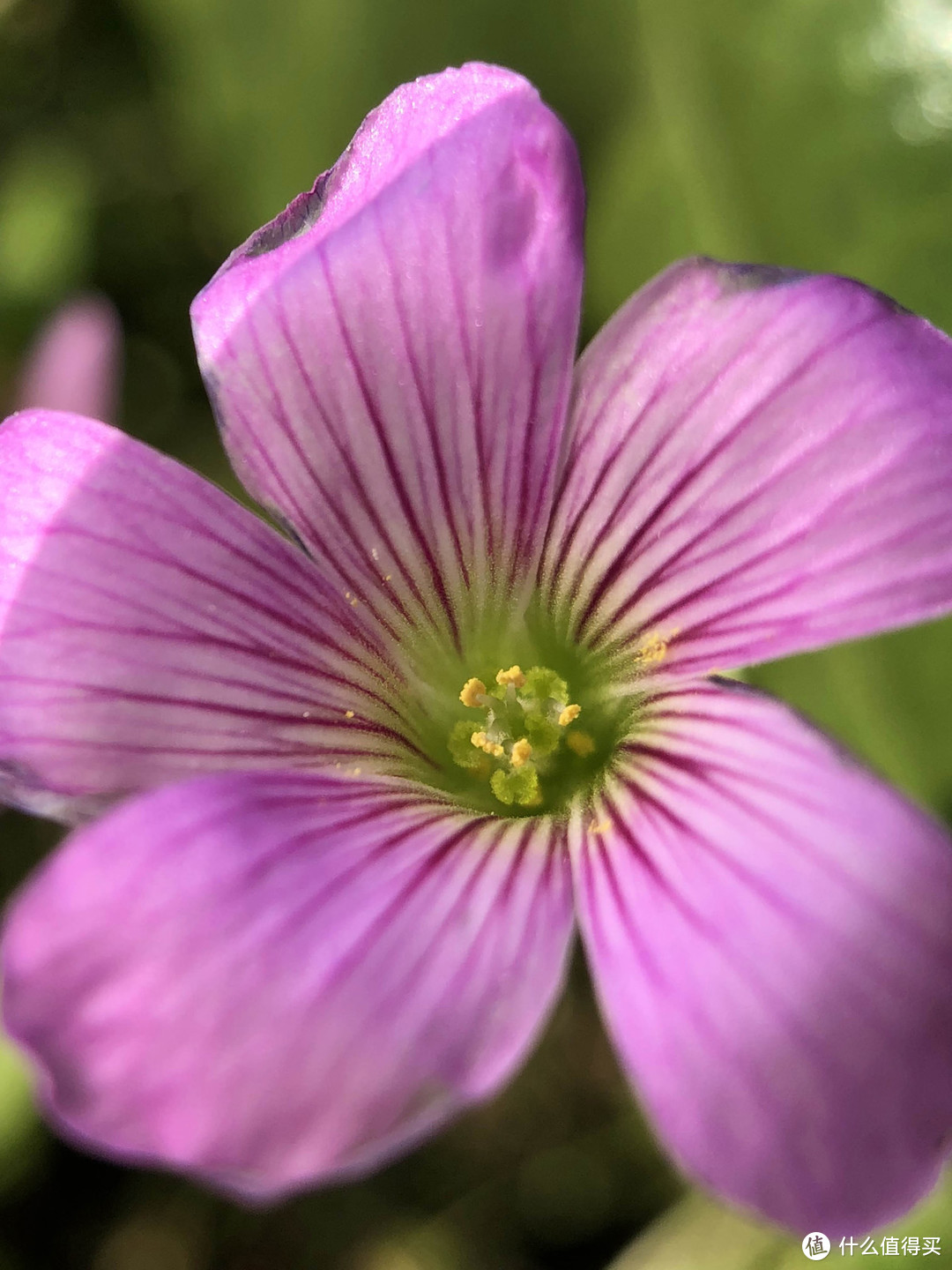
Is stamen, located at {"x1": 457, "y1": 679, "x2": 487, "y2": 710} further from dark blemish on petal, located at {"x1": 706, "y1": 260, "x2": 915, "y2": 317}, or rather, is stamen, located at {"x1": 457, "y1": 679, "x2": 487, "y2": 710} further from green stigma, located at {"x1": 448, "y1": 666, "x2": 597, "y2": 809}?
dark blemish on petal, located at {"x1": 706, "y1": 260, "x2": 915, "y2": 317}

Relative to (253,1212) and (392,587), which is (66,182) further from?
(253,1212)

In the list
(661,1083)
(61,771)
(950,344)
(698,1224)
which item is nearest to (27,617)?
(61,771)

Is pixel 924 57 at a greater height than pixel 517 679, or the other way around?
pixel 924 57

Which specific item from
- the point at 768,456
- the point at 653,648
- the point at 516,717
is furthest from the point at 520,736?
the point at 768,456

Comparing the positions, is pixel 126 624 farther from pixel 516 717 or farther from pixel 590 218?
pixel 590 218

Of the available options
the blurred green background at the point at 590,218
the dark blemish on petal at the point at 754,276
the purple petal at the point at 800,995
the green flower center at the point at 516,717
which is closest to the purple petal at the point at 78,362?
the blurred green background at the point at 590,218

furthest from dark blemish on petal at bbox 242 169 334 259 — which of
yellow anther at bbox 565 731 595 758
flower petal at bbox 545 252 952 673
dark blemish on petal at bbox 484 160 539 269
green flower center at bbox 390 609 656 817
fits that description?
yellow anther at bbox 565 731 595 758
